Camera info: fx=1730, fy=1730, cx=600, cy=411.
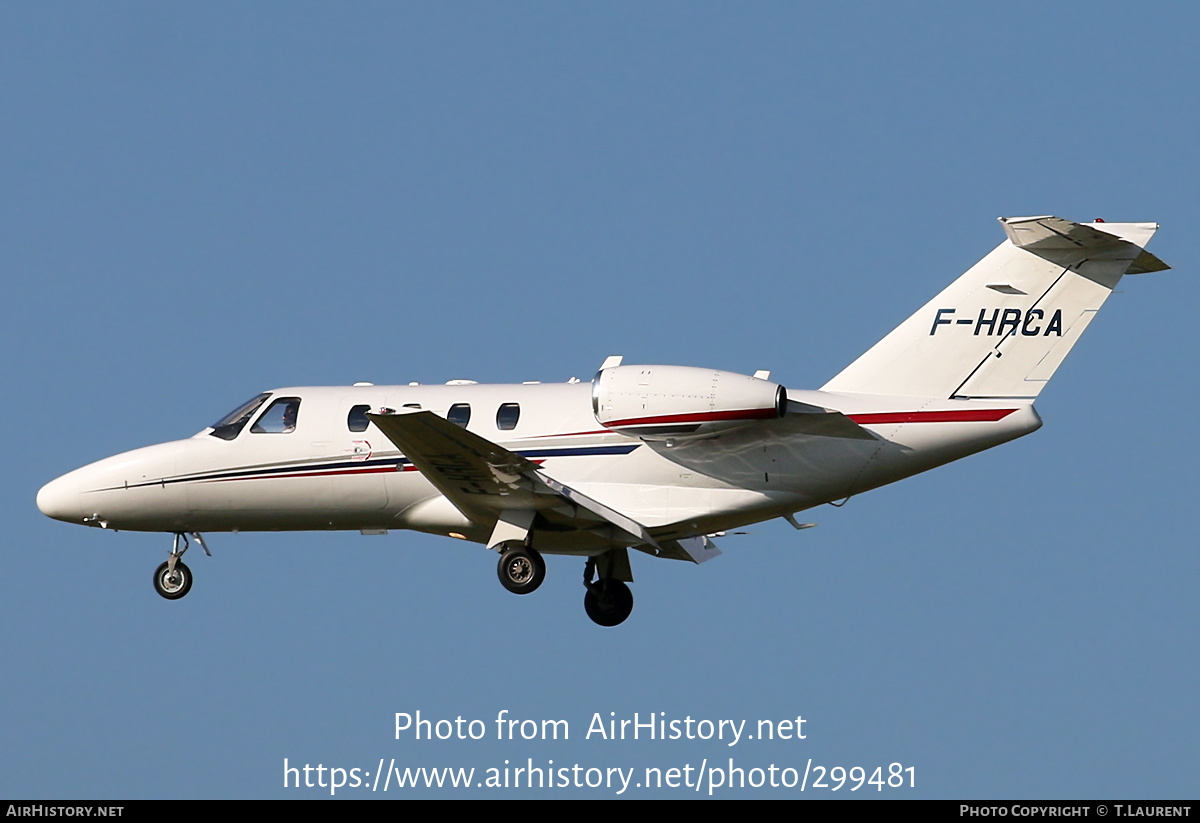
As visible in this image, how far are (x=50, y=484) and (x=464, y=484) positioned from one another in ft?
22.1

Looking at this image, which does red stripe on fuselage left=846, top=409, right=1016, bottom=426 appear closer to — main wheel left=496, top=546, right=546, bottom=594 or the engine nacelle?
the engine nacelle

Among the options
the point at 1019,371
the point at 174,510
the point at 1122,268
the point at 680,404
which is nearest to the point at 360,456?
the point at 174,510

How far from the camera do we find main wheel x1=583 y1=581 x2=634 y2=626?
23844 millimetres

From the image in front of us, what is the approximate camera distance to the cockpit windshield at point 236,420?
77.5 ft

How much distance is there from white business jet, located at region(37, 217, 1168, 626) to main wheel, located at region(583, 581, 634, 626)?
3.41 feet

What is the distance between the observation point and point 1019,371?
21.0 m

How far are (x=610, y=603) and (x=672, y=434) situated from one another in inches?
156

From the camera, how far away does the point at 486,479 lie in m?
21.2

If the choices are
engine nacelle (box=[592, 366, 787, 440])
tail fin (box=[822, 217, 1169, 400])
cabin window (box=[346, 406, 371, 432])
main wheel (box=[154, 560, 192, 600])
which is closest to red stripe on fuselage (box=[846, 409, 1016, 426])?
tail fin (box=[822, 217, 1169, 400])

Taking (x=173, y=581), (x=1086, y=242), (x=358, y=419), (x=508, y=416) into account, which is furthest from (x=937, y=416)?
(x=173, y=581)

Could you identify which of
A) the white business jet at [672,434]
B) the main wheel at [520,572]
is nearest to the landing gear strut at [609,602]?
the white business jet at [672,434]

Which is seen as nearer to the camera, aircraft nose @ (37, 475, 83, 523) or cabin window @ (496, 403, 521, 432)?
cabin window @ (496, 403, 521, 432)

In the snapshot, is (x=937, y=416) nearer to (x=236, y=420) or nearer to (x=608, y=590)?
(x=608, y=590)

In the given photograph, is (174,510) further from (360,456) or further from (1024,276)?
(1024,276)
